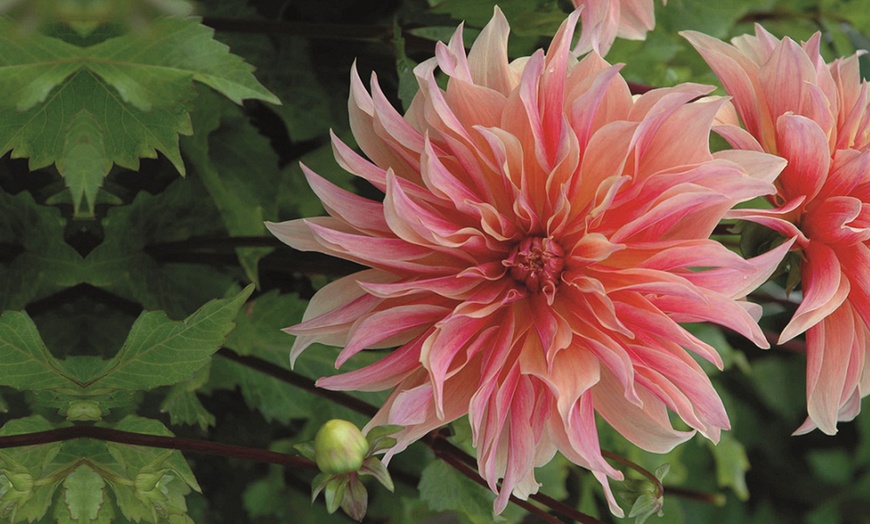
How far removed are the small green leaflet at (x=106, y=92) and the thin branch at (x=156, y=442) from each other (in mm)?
148

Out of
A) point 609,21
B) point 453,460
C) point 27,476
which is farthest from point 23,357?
point 609,21

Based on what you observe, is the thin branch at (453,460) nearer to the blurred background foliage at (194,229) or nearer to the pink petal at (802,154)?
the blurred background foliage at (194,229)

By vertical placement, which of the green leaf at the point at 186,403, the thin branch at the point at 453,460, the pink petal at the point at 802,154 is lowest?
the thin branch at the point at 453,460

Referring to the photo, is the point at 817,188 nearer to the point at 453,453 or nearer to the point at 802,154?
the point at 802,154

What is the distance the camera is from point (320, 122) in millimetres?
695

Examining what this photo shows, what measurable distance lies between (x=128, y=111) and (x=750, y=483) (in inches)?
55.9

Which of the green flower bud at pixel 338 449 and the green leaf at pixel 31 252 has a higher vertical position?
the green leaf at pixel 31 252

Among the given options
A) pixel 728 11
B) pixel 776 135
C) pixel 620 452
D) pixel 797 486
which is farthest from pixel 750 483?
pixel 776 135

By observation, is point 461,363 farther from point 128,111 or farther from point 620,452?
point 620,452

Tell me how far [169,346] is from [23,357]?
8 cm

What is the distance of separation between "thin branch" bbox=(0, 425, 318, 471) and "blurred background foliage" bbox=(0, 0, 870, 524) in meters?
0.01

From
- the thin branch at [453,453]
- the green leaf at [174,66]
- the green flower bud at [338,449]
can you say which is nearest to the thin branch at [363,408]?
the thin branch at [453,453]

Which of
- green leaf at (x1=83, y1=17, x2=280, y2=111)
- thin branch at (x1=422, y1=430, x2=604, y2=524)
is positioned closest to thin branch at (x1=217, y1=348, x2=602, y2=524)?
thin branch at (x1=422, y1=430, x2=604, y2=524)

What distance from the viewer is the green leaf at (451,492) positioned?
2.11 ft
